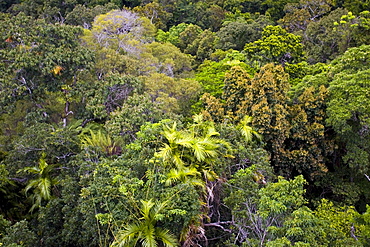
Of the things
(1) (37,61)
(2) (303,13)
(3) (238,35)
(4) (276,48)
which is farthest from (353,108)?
(2) (303,13)

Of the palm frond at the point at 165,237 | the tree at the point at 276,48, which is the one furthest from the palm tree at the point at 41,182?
the tree at the point at 276,48

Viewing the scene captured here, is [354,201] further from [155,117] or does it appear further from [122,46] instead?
[122,46]

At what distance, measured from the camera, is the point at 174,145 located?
7445 millimetres

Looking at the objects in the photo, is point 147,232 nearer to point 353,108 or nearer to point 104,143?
point 104,143

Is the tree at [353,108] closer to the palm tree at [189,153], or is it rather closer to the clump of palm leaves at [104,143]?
the palm tree at [189,153]

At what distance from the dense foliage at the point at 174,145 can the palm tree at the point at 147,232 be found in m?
0.03

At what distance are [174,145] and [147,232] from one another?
2273 mm

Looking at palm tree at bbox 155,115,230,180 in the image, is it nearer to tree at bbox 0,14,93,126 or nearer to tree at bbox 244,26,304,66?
tree at bbox 0,14,93,126

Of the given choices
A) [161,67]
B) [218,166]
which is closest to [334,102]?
[218,166]

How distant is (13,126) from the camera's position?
1347 centimetres

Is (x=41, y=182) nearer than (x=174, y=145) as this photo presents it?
No

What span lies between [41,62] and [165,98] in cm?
526

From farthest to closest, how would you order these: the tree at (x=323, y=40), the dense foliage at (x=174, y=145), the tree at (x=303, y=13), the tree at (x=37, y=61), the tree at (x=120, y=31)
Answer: the tree at (x=303, y=13) < the tree at (x=323, y=40) < the tree at (x=120, y=31) < the tree at (x=37, y=61) < the dense foliage at (x=174, y=145)

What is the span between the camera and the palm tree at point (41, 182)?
9.63m
